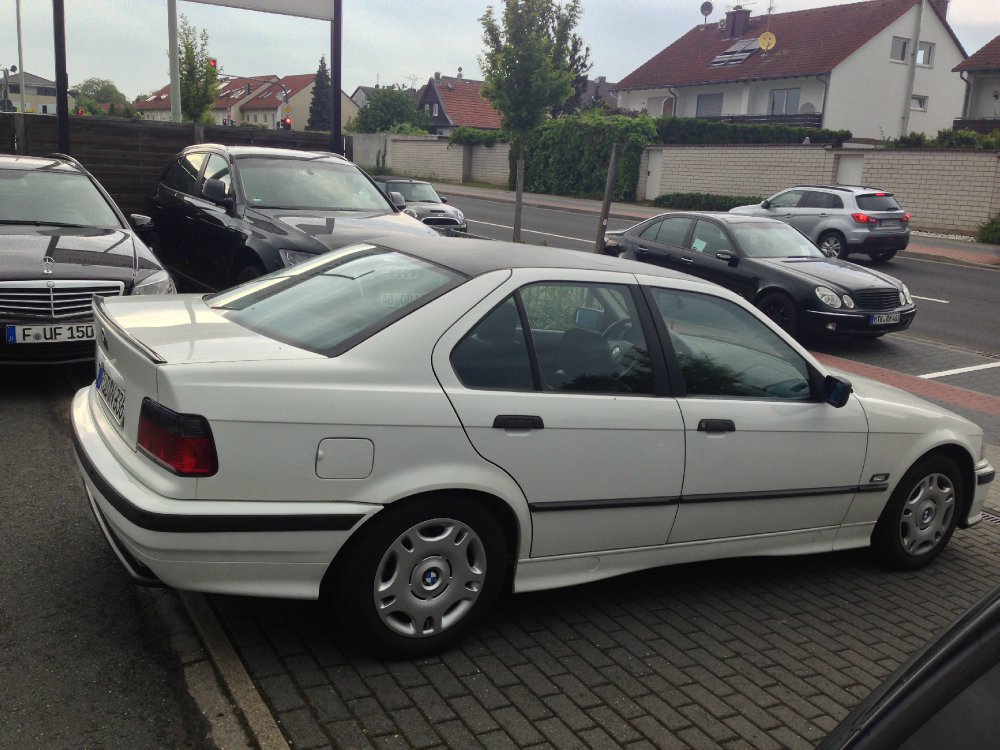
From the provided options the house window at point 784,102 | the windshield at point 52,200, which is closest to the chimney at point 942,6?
the house window at point 784,102

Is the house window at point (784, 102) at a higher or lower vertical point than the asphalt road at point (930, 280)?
higher

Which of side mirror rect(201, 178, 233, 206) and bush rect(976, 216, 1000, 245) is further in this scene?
bush rect(976, 216, 1000, 245)

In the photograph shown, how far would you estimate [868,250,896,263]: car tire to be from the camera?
21109mm

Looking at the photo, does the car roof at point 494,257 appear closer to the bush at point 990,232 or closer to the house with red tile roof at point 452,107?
the bush at point 990,232

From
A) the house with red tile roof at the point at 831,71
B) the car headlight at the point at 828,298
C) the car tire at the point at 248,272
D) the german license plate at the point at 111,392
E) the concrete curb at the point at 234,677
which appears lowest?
the concrete curb at the point at 234,677

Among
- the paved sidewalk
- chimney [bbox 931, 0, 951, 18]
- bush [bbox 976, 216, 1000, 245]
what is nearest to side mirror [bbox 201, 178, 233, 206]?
the paved sidewalk

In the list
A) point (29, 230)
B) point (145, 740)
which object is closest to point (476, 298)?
point (145, 740)

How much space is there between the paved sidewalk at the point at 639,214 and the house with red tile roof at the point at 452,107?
35.7 metres

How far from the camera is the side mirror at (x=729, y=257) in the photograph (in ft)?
39.7

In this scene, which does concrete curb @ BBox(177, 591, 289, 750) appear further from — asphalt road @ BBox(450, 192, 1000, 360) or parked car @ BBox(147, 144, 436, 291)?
asphalt road @ BBox(450, 192, 1000, 360)

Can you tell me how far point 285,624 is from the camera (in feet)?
12.7

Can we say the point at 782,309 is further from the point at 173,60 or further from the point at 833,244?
the point at 173,60

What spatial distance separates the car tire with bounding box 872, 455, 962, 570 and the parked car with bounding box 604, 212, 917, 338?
21.2ft

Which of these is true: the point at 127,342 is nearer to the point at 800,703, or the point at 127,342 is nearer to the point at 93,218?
the point at 800,703
